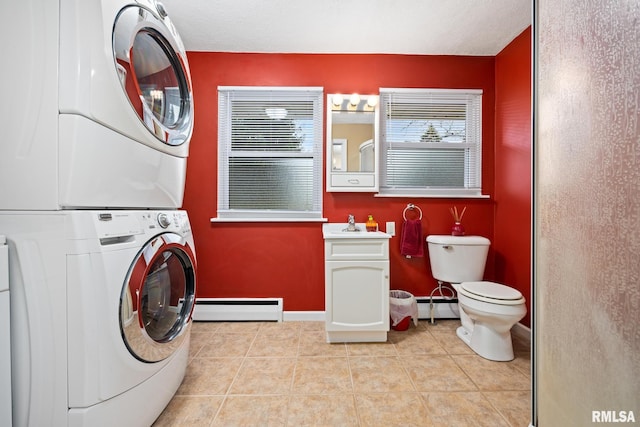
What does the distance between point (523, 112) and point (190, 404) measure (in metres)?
2.85

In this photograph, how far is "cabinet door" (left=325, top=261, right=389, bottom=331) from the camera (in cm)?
178

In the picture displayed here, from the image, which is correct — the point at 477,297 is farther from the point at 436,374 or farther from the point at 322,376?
the point at 322,376

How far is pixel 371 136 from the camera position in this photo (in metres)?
2.19

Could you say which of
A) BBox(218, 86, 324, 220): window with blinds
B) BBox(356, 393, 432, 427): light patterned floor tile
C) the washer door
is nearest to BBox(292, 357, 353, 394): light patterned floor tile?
BBox(356, 393, 432, 427): light patterned floor tile

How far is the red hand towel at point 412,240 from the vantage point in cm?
212

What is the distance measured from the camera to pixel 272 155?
2232 millimetres

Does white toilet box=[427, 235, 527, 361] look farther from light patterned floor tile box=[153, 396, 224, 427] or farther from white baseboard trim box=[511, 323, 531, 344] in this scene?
light patterned floor tile box=[153, 396, 224, 427]

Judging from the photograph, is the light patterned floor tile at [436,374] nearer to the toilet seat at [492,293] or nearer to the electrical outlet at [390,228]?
the toilet seat at [492,293]

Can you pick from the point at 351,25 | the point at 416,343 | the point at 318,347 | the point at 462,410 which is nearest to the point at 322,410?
the point at 318,347

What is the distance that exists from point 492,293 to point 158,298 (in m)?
1.85

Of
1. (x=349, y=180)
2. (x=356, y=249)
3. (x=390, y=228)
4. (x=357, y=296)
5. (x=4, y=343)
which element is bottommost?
(x=357, y=296)

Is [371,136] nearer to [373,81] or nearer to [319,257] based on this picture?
[373,81]

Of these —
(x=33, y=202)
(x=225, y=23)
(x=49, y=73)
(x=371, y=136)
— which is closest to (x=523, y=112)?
(x=371, y=136)

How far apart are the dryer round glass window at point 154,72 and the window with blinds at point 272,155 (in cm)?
92
